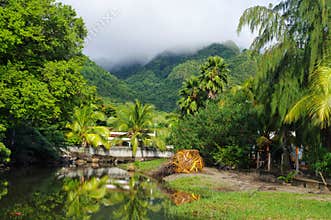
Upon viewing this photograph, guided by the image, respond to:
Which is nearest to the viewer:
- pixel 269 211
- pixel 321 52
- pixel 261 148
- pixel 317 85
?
pixel 269 211

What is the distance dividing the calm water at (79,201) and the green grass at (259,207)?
3.73ft

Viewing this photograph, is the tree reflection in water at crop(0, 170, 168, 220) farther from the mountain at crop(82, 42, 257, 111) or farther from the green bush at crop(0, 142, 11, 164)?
the mountain at crop(82, 42, 257, 111)

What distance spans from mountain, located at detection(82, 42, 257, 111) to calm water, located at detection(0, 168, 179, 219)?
100 feet

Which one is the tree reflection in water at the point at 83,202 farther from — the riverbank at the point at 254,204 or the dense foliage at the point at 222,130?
the dense foliage at the point at 222,130

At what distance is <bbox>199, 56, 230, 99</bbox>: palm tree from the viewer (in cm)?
3594

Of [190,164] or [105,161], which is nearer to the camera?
[190,164]

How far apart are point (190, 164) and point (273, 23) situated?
1060cm

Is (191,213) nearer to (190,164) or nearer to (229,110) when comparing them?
(190,164)

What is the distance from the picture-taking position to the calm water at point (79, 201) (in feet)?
39.9

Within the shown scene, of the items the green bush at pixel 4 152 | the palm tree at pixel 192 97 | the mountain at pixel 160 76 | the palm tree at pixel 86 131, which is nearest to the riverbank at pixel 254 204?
the green bush at pixel 4 152

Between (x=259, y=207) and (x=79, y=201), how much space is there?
23.6ft

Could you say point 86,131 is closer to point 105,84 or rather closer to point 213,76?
point 213,76

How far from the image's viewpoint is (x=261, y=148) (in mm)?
26969

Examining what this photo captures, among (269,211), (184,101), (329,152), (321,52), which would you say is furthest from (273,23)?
(184,101)
